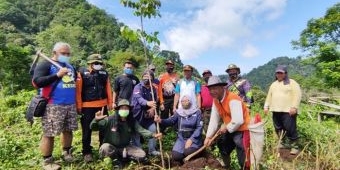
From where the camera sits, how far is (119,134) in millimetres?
6164

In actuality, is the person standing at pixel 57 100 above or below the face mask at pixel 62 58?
below

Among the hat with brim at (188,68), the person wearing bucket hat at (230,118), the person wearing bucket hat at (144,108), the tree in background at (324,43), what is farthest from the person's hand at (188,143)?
the tree in background at (324,43)

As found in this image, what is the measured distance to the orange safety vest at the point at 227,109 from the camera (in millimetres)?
5234

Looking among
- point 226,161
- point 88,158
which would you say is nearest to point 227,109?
point 226,161

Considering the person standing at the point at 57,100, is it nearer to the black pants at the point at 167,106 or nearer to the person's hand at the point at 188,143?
the person's hand at the point at 188,143

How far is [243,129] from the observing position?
539 cm

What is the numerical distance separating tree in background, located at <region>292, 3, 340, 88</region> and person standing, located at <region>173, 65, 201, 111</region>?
2278cm

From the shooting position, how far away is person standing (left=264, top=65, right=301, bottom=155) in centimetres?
759

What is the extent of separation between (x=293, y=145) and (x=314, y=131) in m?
1.98

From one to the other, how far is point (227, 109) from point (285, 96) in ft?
9.22

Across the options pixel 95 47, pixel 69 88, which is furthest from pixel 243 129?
pixel 95 47

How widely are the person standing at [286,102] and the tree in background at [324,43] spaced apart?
2155cm

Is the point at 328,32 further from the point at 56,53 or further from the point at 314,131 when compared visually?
the point at 56,53

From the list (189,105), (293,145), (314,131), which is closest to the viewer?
(189,105)
